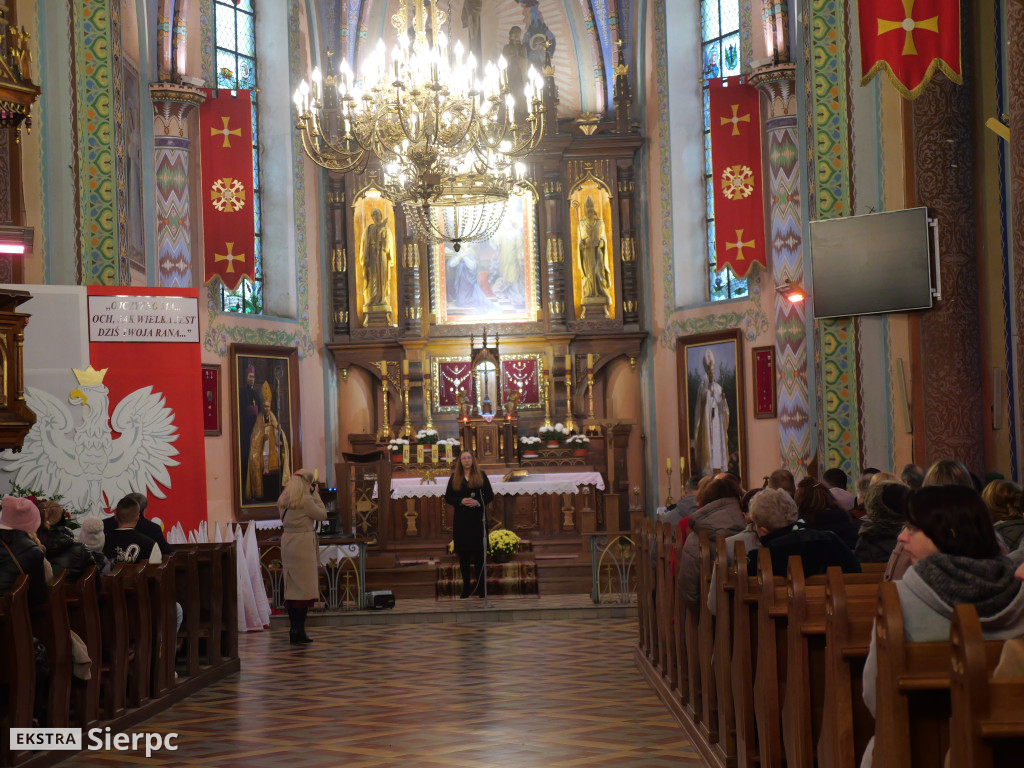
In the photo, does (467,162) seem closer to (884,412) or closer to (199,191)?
(884,412)

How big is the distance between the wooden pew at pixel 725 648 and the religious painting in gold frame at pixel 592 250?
13.2 meters

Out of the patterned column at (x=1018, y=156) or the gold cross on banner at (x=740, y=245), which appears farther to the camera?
the gold cross on banner at (x=740, y=245)

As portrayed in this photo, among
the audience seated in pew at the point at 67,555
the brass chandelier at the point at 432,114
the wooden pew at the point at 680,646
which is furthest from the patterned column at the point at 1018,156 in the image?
the audience seated in pew at the point at 67,555

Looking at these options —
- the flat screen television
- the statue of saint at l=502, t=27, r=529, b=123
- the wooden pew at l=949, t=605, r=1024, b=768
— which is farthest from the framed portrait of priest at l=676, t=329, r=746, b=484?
the wooden pew at l=949, t=605, r=1024, b=768

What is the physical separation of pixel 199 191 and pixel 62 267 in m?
5.62

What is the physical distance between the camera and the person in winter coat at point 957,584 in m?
3.25

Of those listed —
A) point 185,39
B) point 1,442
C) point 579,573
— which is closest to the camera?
point 1,442

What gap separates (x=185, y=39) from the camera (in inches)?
641

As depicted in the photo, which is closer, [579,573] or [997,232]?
[997,232]

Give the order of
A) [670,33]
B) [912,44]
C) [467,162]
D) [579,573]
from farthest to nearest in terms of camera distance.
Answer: [670,33]
[579,573]
[467,162]
[912,44]

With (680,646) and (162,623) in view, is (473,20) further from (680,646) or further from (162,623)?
(680,646)

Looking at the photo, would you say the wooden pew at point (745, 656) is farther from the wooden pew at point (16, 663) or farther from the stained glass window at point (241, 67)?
the stained glass window at point (241, 67)

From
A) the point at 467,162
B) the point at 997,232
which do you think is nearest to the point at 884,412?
the point at 997,232

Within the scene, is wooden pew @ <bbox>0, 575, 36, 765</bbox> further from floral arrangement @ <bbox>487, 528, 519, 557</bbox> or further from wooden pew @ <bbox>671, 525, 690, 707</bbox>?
floral arrangement @ <bbox>487, 528, 519, 557</bbox>
